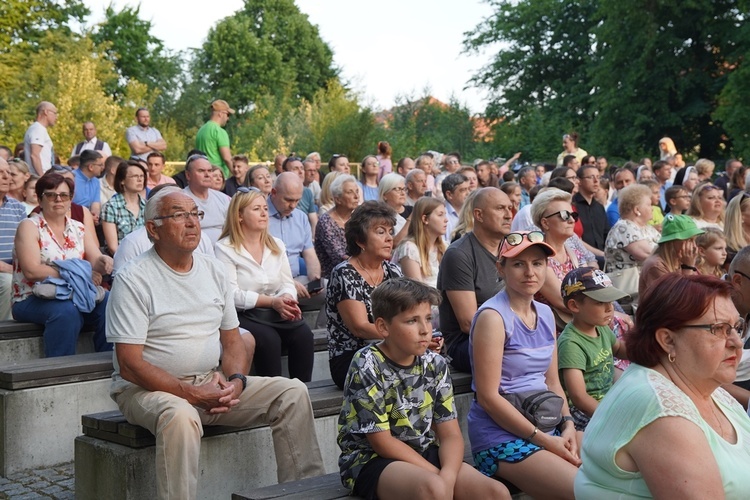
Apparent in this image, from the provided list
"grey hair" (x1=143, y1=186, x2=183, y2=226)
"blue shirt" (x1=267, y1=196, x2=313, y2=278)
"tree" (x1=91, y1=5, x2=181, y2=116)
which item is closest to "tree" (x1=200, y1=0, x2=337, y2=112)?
"tree" (x1=91, y1=5, x2=181, y2=116)

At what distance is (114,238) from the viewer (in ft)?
26.9

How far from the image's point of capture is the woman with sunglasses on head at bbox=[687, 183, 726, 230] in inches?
365

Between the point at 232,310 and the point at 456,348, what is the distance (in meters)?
1.52

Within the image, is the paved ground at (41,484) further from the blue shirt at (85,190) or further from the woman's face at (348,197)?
the blue shirt at (85,190)

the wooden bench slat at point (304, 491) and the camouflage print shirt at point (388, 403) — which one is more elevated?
the camouflage print shirt at point (388, 403)

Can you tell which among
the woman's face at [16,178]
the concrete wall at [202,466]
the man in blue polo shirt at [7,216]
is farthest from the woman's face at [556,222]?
the woman's face at [16,178]

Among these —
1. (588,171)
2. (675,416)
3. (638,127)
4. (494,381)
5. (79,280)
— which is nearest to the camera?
(675,416)

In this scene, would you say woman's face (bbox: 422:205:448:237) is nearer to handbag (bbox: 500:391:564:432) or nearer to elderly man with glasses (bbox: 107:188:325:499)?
elderly man with glasses (bbox: 107:188:325:499)

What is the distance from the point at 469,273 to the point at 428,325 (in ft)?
5.50

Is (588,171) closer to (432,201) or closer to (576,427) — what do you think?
(432,201)

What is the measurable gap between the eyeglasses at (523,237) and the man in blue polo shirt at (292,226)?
13.0 feet

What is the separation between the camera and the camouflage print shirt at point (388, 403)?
4.00 meters

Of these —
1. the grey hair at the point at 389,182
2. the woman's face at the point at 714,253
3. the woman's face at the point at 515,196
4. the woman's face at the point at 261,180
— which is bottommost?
the woman's face at the point at 714,253

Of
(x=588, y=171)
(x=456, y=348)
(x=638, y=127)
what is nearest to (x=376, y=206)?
(x=456, y=348)
